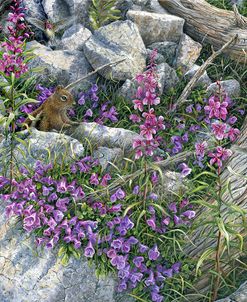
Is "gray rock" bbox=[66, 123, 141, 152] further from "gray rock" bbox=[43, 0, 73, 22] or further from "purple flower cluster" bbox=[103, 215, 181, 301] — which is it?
"gray rock" bbox=[43, 0, 73, 22]

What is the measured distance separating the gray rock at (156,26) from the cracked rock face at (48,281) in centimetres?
314

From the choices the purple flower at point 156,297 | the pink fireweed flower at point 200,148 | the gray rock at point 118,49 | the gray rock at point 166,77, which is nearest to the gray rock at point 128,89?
the gray rock at point 118,49

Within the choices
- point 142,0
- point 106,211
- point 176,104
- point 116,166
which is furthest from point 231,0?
point 106,211

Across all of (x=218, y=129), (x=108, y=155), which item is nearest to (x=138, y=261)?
(x=108, y=155)

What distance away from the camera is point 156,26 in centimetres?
698

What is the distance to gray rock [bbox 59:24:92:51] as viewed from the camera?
22.7ft

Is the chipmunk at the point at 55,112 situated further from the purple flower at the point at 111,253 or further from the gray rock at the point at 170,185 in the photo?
the purple flower at the point at 111,253

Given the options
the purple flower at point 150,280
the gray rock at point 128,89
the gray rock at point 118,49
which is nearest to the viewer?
the purple flower at point 150,280

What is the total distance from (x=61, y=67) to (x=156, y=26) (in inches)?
52.3

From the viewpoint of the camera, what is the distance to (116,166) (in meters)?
5.62

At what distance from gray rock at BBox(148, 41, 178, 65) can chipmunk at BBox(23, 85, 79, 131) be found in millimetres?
1584

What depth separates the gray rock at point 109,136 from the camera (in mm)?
5840

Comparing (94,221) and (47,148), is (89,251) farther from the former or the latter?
(47,148)

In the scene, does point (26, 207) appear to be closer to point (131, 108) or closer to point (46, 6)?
point (131, 108)
